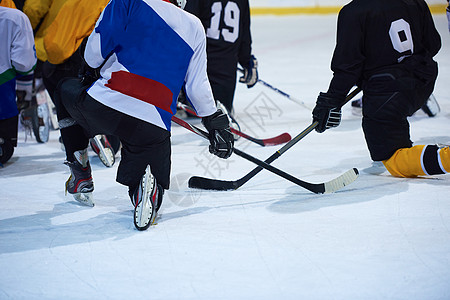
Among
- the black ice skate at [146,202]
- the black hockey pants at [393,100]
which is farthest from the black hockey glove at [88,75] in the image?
the black hockey pants at [393,100]

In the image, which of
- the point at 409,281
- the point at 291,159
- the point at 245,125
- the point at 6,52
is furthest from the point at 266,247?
the point at 245,125

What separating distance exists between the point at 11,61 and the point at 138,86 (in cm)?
121

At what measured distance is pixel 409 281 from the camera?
1622 mm

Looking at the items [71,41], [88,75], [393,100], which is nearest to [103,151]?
[71,41]

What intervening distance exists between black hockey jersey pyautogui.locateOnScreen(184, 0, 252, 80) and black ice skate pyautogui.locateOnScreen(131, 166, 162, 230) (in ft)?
5.23

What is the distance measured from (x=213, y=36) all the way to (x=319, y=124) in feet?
3.98

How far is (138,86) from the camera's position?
2012mm

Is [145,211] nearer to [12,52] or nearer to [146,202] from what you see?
[146,202]

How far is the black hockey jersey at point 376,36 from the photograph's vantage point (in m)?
2.47

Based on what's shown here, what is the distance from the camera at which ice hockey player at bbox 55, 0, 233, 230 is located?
6.46ft

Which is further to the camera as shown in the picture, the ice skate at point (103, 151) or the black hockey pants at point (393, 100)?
the ice skate at point (103, 151)

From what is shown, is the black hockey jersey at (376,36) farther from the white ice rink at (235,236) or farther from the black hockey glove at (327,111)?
the white ice rink at (235,236)

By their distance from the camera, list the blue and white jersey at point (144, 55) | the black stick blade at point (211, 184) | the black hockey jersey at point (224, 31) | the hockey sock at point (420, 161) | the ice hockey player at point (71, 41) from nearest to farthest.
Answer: the blue and white jersey at point (144, 55) < the hockey sock at point (420, 161) < the black stick blade at point (211, 184) < the ice hockey player at point (71, 41) < the black hockey jersey at point (224, 31)

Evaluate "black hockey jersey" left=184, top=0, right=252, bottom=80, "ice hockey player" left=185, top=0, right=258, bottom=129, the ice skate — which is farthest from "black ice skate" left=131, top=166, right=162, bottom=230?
"black hockey jersey" left=184, top=0, right=252, bottom=80
